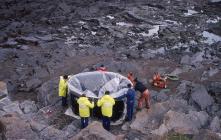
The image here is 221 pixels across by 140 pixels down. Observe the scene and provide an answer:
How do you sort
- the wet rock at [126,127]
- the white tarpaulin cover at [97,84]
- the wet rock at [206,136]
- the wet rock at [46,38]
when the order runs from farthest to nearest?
the wet rock at [46,38], the white tarpaulin cover at [97,84], the wet rock at [126,127], the wet rock at [206,136]

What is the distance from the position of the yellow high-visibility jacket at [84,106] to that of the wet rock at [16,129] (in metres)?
2.10

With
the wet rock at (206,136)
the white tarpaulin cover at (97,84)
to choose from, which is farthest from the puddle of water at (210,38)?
the wet rock at (206,136)

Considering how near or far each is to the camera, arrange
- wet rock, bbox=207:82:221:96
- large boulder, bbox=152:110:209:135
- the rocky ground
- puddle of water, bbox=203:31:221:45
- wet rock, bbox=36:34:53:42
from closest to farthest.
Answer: large boulder, bbox=152:110:209:135, the rocky ground, wet rock, bbox=207:82:221:96, wet rock, bbox=36:34:53:42, puddle of water, bbox=203:31:221:45

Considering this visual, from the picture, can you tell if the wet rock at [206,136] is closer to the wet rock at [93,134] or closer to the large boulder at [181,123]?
the large boulder at [181,123]

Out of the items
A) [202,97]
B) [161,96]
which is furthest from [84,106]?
[202,97]

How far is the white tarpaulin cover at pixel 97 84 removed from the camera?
13.9 meters

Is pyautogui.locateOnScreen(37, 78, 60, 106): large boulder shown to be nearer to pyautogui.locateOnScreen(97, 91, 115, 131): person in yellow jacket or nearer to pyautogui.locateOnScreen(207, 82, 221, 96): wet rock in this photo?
pyautogui.locateOnScreen(97, 91, 115, 131): person in yellow jacket

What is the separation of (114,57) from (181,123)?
10.3m

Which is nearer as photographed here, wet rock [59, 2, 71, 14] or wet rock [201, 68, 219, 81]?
wet rock [201, 68, 219, 81]

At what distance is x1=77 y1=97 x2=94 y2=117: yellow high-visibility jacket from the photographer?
Answer: 494 inches

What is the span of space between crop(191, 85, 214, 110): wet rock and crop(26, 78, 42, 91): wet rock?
721 centimetres

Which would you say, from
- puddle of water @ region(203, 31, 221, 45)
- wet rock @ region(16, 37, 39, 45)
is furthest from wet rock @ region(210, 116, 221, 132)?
wet rock @ region(16, 37, 39, 45)

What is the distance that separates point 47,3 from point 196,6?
43.5 ft

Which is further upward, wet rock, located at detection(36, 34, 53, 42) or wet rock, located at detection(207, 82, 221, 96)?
wet rock, located at detection(36, 34, 53, 42)
